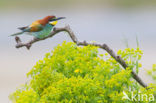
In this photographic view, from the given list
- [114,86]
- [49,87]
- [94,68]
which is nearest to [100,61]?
[94,68]

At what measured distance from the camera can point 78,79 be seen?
3.87 ft

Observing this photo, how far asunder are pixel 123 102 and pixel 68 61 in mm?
285

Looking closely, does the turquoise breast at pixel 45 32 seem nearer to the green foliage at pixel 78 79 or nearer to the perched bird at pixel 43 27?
the perched bird at pixel 43 27

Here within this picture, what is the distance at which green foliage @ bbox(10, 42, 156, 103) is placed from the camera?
117cm

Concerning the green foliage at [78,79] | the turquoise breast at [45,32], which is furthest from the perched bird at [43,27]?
the green foliage at [78,79]

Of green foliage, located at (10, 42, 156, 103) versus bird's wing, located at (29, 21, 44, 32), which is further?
bird's wing, located at (29, 21, 44, 32)

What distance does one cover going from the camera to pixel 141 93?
3.99 feet

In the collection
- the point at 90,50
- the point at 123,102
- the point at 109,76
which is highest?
the point at 90,50

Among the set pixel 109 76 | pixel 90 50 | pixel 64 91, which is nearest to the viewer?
pixel 64 91

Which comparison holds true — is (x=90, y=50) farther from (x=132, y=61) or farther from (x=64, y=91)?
(x=64, y=91)

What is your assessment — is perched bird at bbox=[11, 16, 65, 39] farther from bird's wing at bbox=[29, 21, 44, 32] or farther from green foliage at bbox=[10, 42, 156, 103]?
green foliage at bbox=[10, 42, 156, 103]

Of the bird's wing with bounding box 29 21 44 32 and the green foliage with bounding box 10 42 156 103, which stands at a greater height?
the bird's wing with bounding box 29 21 44 32

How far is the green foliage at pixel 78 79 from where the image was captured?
3.85 ft

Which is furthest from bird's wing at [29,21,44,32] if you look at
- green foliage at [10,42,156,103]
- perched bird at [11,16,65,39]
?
green foliage at [10,42,156,103]
